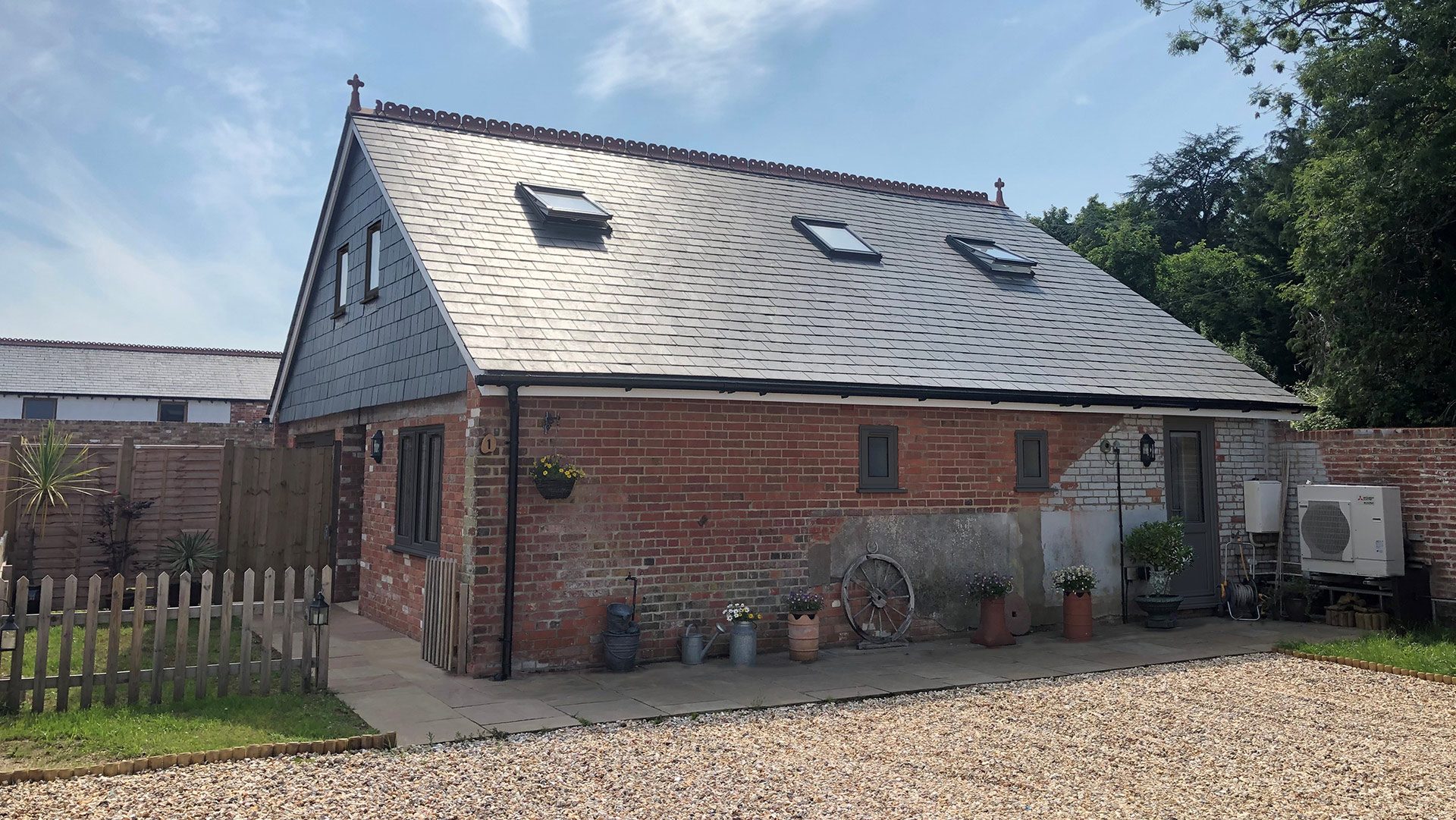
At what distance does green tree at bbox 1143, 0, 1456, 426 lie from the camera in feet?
40.6

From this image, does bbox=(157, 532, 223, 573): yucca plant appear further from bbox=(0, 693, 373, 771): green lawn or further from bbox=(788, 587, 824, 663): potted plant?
bbox=(788, 587, 824, 663): potted plant

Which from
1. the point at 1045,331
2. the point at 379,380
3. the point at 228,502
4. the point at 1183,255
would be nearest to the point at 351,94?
the point at 379,380

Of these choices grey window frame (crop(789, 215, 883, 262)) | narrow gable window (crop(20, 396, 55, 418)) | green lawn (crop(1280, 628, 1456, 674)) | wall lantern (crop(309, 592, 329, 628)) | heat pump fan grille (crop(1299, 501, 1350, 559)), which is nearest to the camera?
wall lantern (crop(309, 592, 329, 628))

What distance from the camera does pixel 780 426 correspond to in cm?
1027

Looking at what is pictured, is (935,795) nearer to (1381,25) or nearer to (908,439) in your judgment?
(908,439)

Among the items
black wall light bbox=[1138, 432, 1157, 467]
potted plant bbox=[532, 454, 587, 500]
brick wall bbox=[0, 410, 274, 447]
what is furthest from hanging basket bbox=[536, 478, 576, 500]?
brick wall bbox=[0, 410, 274, 447]

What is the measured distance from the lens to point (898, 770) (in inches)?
241

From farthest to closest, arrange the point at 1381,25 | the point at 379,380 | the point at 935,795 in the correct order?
the point at 1381,25 < the point at 379,380 < the point at 935,795

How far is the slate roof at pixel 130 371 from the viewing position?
33.9m

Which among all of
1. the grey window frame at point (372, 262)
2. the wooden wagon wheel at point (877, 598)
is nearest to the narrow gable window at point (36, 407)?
the grey window frame at point (372, 262)

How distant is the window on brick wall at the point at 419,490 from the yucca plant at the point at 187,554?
278 centimetres

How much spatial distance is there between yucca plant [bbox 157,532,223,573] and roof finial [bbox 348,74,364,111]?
19.3 ft

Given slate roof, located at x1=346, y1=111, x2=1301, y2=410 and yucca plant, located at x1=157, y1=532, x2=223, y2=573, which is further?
yucca plant, located at x1=157, y1=532, x2=223, y2=573

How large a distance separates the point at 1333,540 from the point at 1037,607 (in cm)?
385
